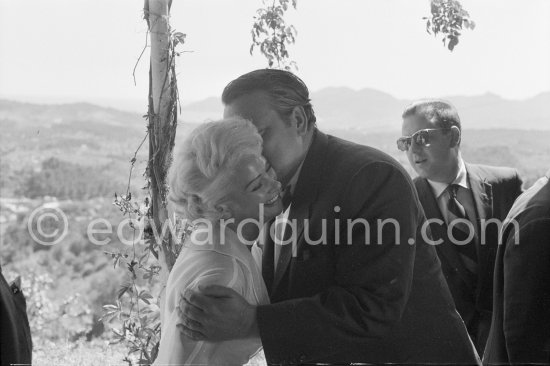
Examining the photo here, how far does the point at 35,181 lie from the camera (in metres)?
9.05

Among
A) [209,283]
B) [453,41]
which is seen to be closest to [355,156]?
[209,283]

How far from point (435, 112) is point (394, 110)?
248 cm

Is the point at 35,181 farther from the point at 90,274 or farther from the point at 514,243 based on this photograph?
the point at 514,243

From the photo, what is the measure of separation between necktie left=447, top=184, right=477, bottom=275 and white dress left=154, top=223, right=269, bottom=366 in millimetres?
1842

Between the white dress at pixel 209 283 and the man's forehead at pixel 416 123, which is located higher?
the man's forehead at pixel 416 123

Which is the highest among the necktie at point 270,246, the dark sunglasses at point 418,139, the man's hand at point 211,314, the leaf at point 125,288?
the dark sunglasses at point 418,139

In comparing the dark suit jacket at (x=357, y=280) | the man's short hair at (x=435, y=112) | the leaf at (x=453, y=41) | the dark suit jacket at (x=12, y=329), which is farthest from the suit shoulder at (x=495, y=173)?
the dark suit jacket at (x=12, y=329)

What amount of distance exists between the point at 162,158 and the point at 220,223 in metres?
1.67

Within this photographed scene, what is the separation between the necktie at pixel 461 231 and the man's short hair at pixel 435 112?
1.26 feet

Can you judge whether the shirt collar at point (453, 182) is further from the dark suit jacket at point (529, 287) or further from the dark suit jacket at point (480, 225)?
the dark suit jacket at point (529, 287)

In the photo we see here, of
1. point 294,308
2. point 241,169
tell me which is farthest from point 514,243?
point 241,169

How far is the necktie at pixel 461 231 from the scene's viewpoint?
365 cm

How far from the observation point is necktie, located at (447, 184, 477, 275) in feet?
12.0

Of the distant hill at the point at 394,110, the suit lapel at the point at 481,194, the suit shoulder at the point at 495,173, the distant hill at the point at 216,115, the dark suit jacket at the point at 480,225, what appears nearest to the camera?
the dark suit jacket at the point at 480,225
